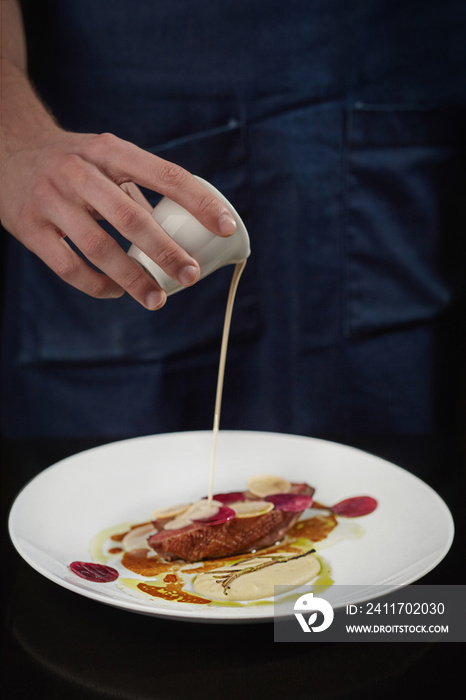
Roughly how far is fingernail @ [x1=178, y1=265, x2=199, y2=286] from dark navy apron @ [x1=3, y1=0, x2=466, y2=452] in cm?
74

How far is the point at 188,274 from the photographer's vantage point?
828 millimetres

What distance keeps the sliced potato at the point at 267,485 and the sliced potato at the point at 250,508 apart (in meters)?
0.04

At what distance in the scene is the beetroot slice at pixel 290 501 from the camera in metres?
1.05

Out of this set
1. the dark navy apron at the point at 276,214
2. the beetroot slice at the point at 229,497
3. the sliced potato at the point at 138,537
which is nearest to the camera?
the sliced potato at the point at 138,537

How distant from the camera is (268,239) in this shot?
160 centimetres

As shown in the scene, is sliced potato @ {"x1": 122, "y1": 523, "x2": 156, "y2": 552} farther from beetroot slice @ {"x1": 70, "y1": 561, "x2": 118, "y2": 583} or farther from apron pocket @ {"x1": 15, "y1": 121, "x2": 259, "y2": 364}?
apron pocket @ {"x1": 15, "y1": 121, "x2": 259, "y2": 364}

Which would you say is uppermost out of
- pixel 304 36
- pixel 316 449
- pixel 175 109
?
pixel 304 36

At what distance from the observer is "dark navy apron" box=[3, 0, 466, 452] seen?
1.51m

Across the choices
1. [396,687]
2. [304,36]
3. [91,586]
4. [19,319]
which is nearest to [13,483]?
[91,586]

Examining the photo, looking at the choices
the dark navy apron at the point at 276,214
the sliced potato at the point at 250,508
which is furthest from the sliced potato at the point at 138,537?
the dark navy apron at the point at 276,214

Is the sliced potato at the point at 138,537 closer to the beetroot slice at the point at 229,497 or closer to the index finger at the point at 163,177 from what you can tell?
the beetroot slice at the point at 229,497

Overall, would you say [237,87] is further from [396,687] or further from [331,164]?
[396,687]

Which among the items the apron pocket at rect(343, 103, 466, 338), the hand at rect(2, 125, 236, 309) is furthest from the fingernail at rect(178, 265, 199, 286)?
the apron pocket at rect(343, 103, 466, 338)

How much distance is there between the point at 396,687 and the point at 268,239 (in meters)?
1.09
